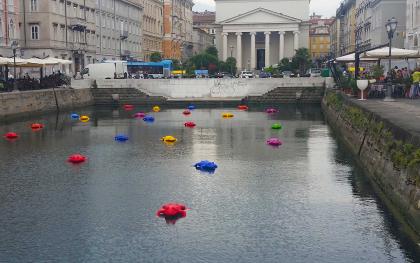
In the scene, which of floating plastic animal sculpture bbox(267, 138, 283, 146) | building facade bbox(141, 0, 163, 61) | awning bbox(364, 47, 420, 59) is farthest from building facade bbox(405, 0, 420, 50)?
building facade bbox(141, 0, 163, 61)

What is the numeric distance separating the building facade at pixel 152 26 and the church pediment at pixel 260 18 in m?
14.2

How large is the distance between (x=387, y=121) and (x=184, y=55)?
132 metres

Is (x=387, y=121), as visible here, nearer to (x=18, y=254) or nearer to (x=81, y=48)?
(x=18, y=254)

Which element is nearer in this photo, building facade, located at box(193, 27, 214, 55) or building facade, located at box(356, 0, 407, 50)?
building facade, located at box(356, 0, 407, 50)

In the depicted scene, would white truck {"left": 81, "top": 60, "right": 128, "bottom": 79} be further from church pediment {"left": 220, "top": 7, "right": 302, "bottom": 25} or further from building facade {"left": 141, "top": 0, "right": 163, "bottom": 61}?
church pediment {"left": 220, "top": 7, "right": 302, "bottom": 25}

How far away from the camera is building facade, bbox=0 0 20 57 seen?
69188 millimetres

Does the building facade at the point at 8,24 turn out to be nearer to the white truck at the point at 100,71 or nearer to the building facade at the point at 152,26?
the white truck at the point at 100,71

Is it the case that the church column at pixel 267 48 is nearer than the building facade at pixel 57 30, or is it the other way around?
the building facade at pixel 57 30

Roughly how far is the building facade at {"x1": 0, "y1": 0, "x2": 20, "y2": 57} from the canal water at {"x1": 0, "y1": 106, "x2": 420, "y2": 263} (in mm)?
37862

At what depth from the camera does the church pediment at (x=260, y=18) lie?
133125mm

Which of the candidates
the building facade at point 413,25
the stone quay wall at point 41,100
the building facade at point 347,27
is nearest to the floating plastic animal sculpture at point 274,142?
the stone quay wall at point 41,100

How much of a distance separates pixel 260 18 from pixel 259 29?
2447 mm

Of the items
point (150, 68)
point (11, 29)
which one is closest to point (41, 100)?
point (11, 29)

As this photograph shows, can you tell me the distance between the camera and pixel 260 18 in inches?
5285
